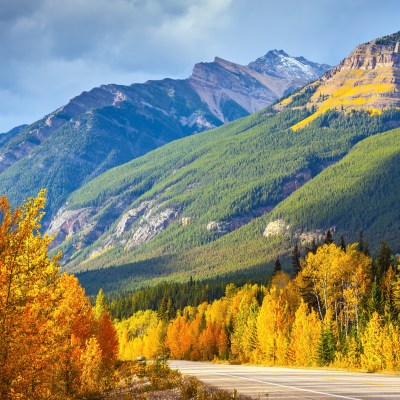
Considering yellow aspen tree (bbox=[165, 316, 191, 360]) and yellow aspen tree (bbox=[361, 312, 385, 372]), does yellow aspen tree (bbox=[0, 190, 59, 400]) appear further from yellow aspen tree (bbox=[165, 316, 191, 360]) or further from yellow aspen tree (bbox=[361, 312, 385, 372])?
yellow aspen tree (bbox=[165, 316, 191, 360])

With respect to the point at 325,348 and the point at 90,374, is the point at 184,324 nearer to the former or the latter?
the point at 325,348

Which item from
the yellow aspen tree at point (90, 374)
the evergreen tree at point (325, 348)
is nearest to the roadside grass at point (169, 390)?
the yellow aspen tree at point (90, 374)

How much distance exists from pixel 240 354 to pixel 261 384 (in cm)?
6724

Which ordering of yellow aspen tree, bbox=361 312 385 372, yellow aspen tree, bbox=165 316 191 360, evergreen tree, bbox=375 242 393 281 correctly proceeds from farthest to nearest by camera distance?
1. yellow aspen tree, bbox=165 316 191 360
2. evergreen tree, bbox=375 242 393 281
3. yellow aspen tree, bbox=361 312 385 372

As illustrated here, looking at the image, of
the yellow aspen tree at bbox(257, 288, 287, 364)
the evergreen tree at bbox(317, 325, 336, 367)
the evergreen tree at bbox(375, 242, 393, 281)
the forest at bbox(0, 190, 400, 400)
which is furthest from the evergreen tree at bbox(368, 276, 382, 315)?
the evergreen tree at bbox(375, 242, 393, 281)

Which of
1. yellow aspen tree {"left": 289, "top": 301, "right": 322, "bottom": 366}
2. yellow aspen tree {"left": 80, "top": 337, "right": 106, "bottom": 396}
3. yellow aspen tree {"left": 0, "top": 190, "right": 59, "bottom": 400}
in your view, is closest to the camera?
yellow aspen tree {"left": 0, "top": 190, "right": 59, "bottom": 400}

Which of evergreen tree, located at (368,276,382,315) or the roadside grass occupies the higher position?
evergreen tree, located at (368,276,382,315)

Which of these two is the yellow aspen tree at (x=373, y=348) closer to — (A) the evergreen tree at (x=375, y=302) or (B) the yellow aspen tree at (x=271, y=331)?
(A) the evergreen tree at (x=375, y=302)

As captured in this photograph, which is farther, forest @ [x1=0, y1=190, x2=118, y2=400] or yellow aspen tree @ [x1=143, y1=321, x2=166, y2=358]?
yellow aspen tree @ [x1=143, y1=321, x2=166, y2=358]

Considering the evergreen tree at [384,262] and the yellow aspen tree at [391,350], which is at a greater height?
the evergreen tree at [384,262]

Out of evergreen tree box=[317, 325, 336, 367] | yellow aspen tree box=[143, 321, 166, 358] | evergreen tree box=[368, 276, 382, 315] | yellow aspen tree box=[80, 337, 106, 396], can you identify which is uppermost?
evergreen tree box=[368, 276, 382, 315]

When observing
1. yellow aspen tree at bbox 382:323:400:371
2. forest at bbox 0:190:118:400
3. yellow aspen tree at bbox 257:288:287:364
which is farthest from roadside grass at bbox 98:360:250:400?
yellow aspen tree at bbox 257:288:287:364

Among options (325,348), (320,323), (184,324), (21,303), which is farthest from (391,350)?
(184,324)

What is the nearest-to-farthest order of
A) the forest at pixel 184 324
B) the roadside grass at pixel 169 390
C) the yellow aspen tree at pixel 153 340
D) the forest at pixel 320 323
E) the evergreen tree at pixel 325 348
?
the forest at pixel 184 324
the roadside grass at pixel 169 390
the forest at pixel 320 323
the evergreen tree at pixel 325 348
the yellow aspen tree at pixel 153 340
